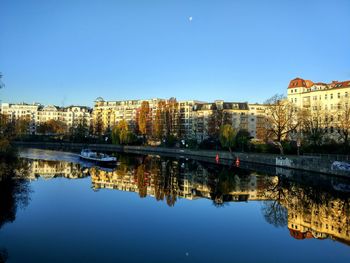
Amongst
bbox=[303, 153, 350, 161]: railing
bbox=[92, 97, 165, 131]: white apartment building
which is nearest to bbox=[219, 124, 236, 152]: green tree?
bbox=[303, 153, 350, 161]: railing

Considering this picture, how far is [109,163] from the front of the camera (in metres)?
56.6

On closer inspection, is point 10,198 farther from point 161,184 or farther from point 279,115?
point 279,115

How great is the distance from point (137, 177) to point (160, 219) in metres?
19.2

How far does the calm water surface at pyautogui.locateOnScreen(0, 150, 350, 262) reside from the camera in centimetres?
1511

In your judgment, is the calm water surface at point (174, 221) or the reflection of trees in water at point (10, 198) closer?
the calm water surface at point (174, 221)

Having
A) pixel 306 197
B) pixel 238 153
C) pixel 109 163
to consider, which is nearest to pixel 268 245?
pixel 306 197

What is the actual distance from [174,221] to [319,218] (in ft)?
28.9

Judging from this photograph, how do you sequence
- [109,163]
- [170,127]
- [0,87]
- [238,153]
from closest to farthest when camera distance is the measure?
[0,87] → [109,163] → [238,153] → [170,127]

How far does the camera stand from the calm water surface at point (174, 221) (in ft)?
49.6

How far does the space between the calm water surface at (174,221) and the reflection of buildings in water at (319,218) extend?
6 cm

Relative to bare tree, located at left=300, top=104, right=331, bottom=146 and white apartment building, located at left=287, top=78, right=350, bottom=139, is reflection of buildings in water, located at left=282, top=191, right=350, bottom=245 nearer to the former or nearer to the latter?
bare tree, located at left=300, top=104, right=331, bottom=146

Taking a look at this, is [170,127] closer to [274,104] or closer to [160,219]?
[274,104]

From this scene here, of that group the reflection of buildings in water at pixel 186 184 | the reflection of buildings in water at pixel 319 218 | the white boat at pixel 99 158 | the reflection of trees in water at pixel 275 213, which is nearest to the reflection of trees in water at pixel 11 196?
the reflection of buildings in water at pixel 186 184

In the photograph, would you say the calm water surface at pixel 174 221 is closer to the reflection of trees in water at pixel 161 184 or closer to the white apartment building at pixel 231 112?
the reflection of trees in water at pixel 161 184
